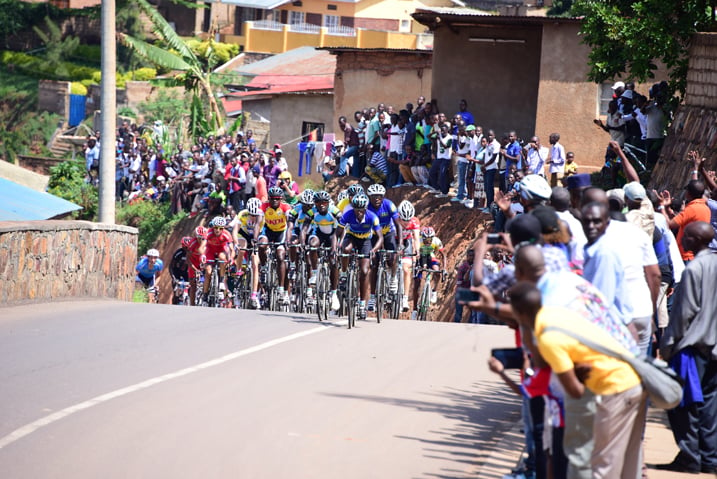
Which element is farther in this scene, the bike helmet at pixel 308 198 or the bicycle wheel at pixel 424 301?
the bicycle wheel at pixel 424 301

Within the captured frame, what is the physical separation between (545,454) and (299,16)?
6368cm

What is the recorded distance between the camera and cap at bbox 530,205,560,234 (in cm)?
732

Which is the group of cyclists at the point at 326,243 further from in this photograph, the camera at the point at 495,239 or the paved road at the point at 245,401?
the camera at the point at 495,239

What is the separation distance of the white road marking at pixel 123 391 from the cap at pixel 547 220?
4.74m

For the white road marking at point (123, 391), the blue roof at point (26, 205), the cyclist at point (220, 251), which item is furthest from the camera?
the cyclist at point (220, 251)

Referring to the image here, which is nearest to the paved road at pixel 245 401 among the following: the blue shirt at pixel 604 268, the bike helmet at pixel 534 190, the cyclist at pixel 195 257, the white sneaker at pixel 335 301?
the white sneaker at pixel 335 301

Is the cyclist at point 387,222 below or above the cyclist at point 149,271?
above

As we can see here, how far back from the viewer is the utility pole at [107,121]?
22141 mm

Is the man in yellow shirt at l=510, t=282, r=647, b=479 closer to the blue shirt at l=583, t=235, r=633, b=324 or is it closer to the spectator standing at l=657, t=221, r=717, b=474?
the blue shirt at l=583, t=235, r=633, b=324

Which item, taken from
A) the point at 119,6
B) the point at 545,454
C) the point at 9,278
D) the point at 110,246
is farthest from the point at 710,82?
the point at 119,6

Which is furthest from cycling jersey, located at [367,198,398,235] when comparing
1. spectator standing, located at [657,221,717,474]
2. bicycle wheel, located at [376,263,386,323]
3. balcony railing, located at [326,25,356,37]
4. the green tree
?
balcony railing, located at [326,25,356,37]

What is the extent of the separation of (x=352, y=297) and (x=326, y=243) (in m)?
2.46

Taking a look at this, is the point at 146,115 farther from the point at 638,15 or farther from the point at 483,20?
the point at 638,15

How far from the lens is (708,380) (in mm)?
8539
